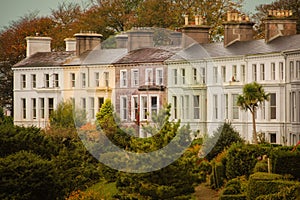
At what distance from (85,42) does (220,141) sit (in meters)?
40.0

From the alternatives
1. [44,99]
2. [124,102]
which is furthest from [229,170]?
[44,99]

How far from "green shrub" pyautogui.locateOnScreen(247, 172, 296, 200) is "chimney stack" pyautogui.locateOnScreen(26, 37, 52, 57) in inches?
2807

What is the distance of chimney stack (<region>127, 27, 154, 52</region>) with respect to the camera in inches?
3583

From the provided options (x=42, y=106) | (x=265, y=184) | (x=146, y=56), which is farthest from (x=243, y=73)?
(x=265, y=184)

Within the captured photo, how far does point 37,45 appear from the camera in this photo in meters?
118

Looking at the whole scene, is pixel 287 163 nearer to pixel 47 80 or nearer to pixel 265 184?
pixel 265 184

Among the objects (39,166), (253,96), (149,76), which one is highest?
(149,76)

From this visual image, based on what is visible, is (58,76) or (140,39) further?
(58,76)

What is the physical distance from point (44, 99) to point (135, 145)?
188ft

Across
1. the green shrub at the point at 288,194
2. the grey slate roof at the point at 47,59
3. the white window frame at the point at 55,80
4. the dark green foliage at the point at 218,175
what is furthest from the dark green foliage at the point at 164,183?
the white window frame at the point at 55,80

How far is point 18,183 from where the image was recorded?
53.7 meters

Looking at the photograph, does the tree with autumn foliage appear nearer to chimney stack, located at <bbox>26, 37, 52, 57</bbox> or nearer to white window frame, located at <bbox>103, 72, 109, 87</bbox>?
white window frame, located at <bbox>103, 72, 109, 87</bbox>

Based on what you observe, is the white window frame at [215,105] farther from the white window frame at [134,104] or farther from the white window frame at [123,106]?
the white window frame at [123,106]

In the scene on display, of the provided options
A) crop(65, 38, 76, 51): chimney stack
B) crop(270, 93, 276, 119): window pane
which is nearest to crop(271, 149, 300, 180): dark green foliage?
crop(270, 93, 276, 119): window pane
